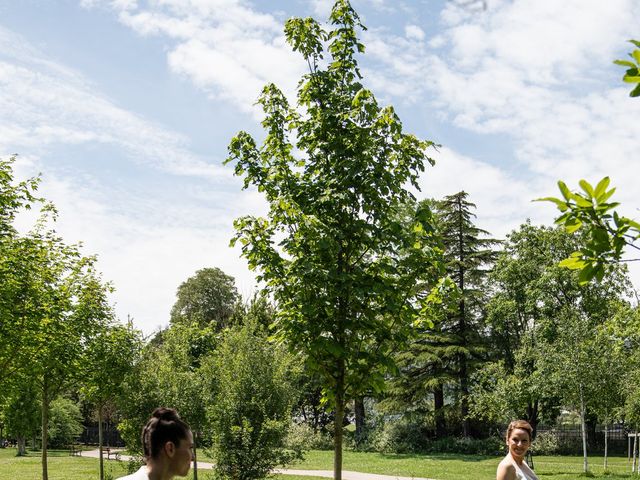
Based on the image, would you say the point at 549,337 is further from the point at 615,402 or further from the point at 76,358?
the point at 76,358

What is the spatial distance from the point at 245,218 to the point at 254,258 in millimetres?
575

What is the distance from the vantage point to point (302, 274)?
25.6 ft

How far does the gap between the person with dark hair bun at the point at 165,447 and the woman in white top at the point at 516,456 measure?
10.6 feet

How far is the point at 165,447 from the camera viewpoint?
3145mm

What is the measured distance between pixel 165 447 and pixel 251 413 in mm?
12117

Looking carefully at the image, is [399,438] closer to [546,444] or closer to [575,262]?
[546,444]

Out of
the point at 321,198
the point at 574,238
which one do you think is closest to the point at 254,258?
the point at 321,198

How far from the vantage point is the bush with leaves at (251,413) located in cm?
1452

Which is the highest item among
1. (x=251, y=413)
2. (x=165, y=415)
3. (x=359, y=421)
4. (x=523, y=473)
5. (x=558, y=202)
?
(x=558, y=202)

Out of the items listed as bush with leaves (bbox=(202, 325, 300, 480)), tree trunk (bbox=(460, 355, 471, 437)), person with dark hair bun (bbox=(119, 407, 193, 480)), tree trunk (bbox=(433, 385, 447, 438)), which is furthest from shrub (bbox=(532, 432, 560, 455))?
person with dark hair bun (bbox=(119, 407, 193, 480))

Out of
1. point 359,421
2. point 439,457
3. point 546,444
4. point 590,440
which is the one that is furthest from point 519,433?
point 359,421

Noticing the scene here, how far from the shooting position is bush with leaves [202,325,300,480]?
47.6ft

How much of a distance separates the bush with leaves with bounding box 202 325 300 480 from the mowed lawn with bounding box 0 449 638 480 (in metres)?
6.37

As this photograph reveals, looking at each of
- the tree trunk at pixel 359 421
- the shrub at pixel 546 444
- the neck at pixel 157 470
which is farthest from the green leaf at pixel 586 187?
the tree trunk at pixel 359 421
